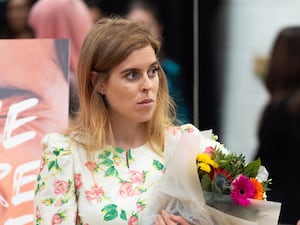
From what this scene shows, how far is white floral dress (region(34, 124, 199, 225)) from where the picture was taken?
1686 mm

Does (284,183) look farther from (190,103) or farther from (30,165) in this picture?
(30,165)

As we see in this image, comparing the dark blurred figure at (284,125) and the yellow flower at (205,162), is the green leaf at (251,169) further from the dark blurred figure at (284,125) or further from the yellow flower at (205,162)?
the dark blurred figure at (284,125)

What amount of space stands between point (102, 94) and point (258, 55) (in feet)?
5.50

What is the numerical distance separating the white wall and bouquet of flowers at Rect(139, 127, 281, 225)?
1751 mm

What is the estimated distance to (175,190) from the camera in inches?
63.4

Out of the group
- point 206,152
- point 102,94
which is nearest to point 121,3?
point 102,94

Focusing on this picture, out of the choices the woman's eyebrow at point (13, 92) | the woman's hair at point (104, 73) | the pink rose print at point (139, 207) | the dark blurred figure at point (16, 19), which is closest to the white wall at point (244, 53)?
the dark blurred figure at point (16, 19)

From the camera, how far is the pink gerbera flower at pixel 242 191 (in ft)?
5.09

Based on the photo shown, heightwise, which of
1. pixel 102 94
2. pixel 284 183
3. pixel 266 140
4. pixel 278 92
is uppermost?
pixel 102 94

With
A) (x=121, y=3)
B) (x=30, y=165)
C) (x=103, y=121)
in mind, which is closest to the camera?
(x=103, y=121)

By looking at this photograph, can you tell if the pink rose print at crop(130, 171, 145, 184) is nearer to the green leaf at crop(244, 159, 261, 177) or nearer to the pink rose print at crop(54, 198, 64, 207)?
the pink rose print at crop(54, 198, 64, 207)

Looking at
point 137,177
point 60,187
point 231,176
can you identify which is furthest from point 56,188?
point 231,176

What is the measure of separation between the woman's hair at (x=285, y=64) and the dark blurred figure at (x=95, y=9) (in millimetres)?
866

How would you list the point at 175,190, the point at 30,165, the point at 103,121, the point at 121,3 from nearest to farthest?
the point at 175,190
the point at 103,121
the point at 30,165
the point at 121,3
